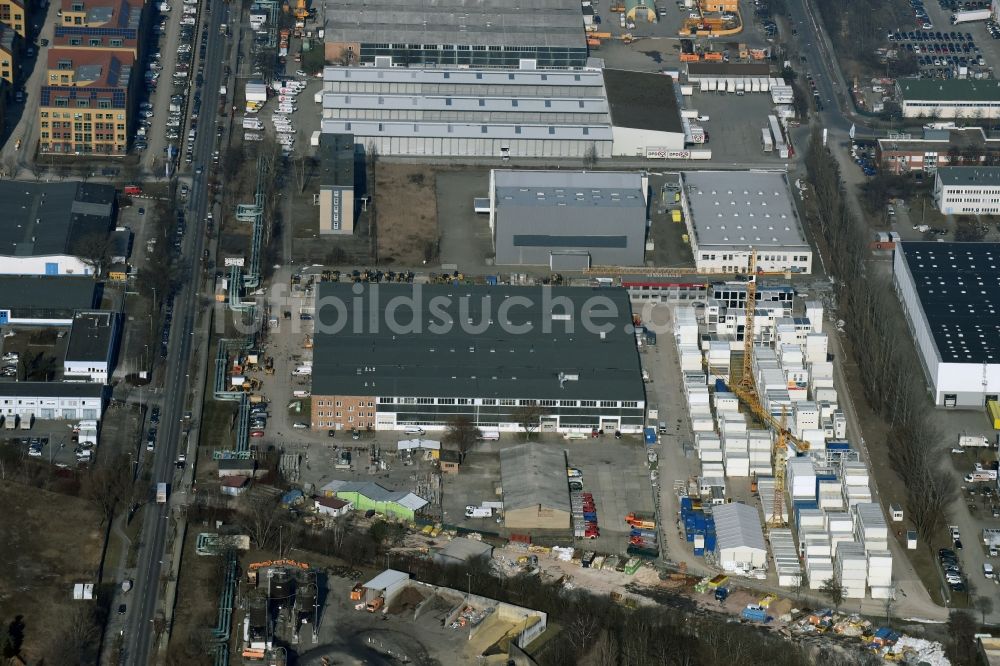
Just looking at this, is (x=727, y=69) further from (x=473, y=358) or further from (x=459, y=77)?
(x=473, y=358)

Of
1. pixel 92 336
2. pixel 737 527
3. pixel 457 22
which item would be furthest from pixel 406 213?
pixel 737 527

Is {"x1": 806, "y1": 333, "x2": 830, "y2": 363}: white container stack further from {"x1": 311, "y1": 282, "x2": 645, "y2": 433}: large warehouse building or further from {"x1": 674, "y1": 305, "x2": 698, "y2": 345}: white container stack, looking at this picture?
{"x1": 311, "y1": 282, "x2": 645, "y2": 433}: large warehouse building

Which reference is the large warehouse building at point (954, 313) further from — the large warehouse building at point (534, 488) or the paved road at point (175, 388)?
the paved road at point (175, 388)

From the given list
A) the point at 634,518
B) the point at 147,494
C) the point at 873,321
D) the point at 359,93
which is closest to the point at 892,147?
the point at 873,321

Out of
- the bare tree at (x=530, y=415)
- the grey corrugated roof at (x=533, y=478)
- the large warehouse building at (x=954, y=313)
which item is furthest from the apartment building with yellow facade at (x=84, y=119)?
the large warehouse building at (x=954, y=313)

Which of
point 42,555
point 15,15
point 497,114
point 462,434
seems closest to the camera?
point 42,555
